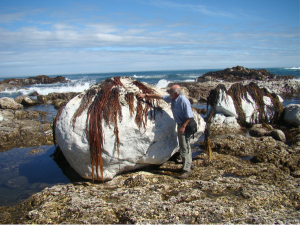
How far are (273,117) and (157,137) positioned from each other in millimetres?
7650

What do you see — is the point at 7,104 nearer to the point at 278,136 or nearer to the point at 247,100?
the point at 247,100

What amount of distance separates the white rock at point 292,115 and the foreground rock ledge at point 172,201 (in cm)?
549

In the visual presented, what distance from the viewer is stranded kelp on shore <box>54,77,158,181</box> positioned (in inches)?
186

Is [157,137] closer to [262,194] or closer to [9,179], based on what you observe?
[262,194]

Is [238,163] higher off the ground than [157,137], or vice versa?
[157,137]

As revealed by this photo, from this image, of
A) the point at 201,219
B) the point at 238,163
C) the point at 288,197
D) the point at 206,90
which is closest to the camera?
the point at 201,219

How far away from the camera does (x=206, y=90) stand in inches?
843

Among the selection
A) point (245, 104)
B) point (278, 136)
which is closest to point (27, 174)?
point (278, 136)

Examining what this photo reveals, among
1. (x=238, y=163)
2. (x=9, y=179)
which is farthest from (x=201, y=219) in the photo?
(x=9, y=179)

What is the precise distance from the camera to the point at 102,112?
493 cm

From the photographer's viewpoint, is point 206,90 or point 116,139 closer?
point 116,139

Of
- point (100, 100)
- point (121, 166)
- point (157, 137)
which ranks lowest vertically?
point (121, 166)

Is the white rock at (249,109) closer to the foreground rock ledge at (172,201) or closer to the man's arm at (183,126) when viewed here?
the foreground rock ledge at (172,201)

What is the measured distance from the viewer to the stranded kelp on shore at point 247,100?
965cm
